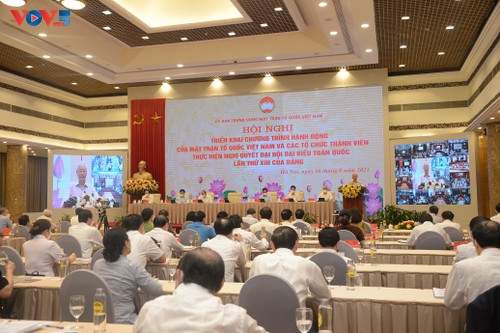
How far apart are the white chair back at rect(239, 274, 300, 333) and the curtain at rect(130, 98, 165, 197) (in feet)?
44.1

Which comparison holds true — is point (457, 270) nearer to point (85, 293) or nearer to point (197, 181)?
point (85, 293)

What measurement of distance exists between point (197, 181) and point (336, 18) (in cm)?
744

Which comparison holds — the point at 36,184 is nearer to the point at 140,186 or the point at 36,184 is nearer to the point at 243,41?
→ the point at 140,186

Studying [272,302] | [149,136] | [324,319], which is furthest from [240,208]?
[324,319]

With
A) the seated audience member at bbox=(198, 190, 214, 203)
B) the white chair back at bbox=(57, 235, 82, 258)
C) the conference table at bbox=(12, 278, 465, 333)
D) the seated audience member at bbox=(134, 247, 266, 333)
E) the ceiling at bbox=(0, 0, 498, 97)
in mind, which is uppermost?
the ceiling at bbox=(0, 0, 498, 97)

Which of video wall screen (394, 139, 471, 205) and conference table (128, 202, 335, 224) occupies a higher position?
video wall screen (394, 139, 471, 205)

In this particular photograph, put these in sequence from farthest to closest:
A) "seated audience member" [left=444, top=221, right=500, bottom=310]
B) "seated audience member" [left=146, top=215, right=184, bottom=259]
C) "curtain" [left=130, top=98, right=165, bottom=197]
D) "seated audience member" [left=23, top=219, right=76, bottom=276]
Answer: "curtain" [left=130, top=98, right=165, bottom=197], "seated audience member" [left=146, top=215, right=184, bottom=259], "seated audience member" [left=23, top=219, right=76, bottom=276], "seated audience member" [left=444, top=221, right=500, bottom=310]

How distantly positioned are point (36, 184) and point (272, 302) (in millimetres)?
18804

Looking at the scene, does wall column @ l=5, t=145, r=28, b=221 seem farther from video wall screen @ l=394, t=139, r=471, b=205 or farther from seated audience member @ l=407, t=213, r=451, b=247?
seated audience member @ l=407, t=213, r=451, b=247

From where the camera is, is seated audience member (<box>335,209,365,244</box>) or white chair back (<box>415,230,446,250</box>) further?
white chair back (<box>415,230,446,250</box>)

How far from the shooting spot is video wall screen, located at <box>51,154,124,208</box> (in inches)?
639

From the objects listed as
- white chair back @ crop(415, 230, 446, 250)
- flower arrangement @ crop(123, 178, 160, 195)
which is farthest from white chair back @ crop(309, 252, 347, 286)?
flower arrangement @ crop(123, 178, 160, 195)

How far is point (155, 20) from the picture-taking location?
40.9ft

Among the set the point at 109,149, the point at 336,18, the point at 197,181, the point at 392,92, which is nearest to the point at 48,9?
the point at 336,18
